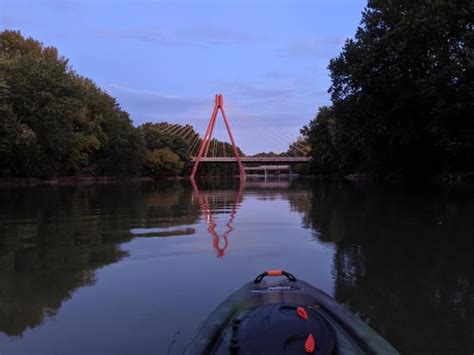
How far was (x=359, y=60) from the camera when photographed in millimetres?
27938

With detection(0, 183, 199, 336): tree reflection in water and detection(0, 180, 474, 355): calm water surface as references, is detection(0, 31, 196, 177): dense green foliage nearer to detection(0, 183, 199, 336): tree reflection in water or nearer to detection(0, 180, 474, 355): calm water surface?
detection(0, 183, 199, 336): tree reflection in water

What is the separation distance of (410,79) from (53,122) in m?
25.7

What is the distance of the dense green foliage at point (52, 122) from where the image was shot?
34.8 metres

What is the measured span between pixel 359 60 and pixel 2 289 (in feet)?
83.4

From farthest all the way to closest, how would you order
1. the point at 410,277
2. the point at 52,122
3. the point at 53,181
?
1. the point at 53,181
2. the point at 52,122
3. the point at 410,277

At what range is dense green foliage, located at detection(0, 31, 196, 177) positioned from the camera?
3475 cm

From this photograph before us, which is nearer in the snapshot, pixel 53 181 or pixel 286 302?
pixel 286 302

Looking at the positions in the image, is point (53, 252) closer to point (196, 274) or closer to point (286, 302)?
point (196, 274)

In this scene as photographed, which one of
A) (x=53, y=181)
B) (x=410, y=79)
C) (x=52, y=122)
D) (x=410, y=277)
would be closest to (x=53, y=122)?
(x=52, y=122)

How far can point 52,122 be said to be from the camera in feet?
123

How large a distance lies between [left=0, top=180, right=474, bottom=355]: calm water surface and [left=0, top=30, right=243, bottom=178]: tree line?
24041 mm

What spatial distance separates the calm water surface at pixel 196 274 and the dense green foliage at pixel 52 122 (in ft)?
76.3

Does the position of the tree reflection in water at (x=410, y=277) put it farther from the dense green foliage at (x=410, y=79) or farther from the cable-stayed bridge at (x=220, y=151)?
the cable-stayed bridge at (x=220, y=151)

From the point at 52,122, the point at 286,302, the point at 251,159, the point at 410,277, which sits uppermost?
the point at 52,122
